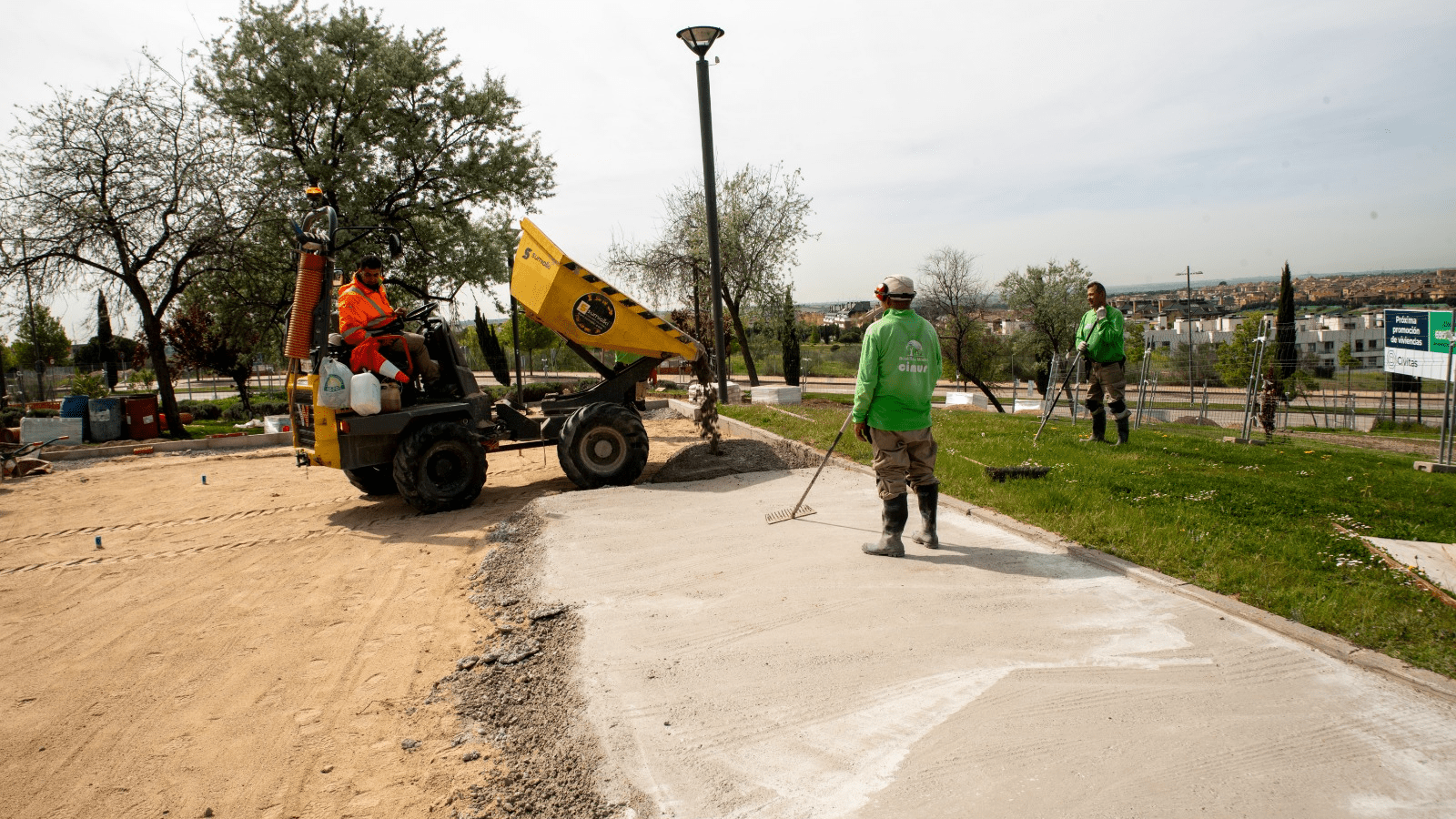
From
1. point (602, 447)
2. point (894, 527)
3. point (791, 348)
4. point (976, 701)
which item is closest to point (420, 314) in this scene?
point (602, 447)

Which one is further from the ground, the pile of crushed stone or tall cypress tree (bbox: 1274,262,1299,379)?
tall cypress tree (bbox: 1274,262,1299,379)

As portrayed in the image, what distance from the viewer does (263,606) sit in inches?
218

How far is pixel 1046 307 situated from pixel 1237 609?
37422 mm

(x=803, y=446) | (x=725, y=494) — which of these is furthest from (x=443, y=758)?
(x=803, y=446)

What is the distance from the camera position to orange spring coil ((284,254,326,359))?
7852 millimetres

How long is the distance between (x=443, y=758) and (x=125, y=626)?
11.0 feet

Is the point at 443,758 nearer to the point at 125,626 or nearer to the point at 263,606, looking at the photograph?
the point at 263,606

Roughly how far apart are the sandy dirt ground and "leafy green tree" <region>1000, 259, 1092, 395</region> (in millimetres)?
34756

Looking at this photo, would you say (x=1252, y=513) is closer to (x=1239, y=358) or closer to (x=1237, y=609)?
(x=1237, y=609)

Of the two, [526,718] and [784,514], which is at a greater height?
[784,514]

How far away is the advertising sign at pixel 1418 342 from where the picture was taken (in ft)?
34.6

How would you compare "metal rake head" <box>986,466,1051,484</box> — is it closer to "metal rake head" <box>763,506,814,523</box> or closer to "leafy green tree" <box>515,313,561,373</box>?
"metal rake head" <box>763,506,814,523</box>

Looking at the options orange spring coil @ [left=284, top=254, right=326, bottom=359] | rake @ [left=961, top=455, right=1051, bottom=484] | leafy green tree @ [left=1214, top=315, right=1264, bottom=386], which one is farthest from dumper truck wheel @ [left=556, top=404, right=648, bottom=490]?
leafy green tree @ [left=1214, top=315, right=1264, bottom=386]

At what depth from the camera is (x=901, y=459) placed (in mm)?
5254
